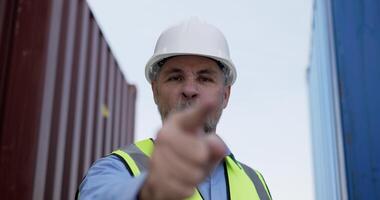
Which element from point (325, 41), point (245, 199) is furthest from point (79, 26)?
point (245, 199)

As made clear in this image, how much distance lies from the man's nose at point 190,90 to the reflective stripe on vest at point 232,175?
243 mm

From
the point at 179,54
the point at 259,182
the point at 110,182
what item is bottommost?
the point at 259,182

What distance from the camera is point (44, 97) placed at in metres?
3.08

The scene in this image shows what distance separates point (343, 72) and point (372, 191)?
2.52 ft

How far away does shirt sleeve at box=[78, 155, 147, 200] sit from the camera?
3.21ft

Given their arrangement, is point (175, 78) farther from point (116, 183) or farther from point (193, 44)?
point (116, 183)

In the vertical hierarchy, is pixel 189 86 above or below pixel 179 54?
below

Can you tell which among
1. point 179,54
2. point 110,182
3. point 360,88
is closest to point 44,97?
point 179,54

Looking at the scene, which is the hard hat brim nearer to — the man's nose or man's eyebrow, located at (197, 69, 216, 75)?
man's eyebrow, located at (197, 69, 216, 75)

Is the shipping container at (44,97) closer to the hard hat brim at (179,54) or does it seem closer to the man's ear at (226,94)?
the hard hat brim at (179,54)

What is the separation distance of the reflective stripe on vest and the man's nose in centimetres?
24

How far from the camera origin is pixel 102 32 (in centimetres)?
512

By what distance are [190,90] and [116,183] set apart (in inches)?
28.8

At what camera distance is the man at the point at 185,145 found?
779mm
